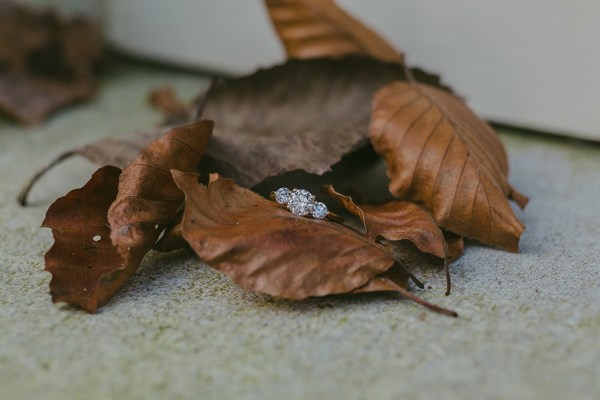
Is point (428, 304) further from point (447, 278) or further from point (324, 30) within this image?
point (324, 30)

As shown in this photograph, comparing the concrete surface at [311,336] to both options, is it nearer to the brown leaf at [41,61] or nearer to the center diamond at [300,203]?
the center diamond at [300,203]

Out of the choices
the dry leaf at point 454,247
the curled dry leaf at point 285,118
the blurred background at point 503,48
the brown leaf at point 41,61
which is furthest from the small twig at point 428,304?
the brown leaf at point 41,61

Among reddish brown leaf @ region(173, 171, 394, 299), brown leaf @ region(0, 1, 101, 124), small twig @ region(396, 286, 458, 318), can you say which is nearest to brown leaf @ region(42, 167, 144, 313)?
reddish brown leaf @ region(173, 171, 394, 299)

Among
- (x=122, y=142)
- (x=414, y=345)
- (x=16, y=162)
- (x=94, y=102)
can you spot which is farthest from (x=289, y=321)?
(x=94, y=102)

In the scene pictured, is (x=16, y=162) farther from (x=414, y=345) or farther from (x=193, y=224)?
(x=414, y=345)

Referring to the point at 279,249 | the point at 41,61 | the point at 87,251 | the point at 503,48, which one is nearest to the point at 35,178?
the point at 87,251
